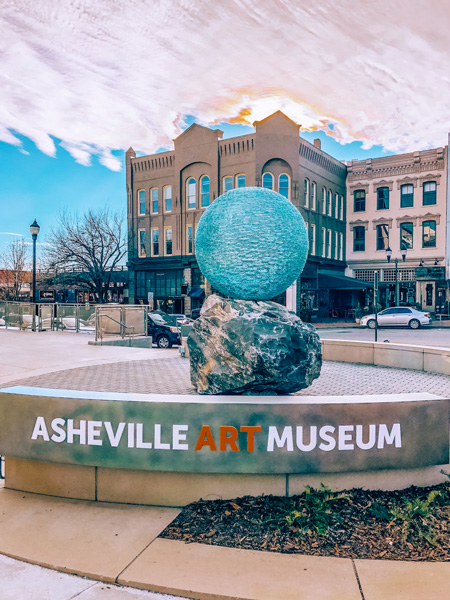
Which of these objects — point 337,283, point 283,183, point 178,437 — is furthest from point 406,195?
point 178,437

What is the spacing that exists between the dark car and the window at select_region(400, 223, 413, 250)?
27.5 meters

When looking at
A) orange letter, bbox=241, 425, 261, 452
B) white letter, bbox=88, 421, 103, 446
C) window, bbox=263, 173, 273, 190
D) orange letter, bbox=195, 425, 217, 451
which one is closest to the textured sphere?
orange letter, bbox=241, 425, 261, 452

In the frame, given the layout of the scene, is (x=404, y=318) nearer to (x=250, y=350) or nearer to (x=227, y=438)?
(x=250, y=350)

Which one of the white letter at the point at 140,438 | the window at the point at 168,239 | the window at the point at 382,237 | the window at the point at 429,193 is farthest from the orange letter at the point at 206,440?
the window at the point at 429,193

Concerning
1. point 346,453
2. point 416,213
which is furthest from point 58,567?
point 416,213

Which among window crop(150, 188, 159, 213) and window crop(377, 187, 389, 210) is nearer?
window crop(377, 187, 389, 210)

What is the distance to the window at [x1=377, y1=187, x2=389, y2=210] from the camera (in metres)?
40.5

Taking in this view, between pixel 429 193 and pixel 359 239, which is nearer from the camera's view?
pixel 429 193

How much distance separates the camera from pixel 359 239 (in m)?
42.3

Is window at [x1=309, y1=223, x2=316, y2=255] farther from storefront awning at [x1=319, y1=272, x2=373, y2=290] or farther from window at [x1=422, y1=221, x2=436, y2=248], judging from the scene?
window at [x1=422, y1=221, x2=436, y2=248]

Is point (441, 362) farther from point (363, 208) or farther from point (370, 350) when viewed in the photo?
point (363, 208)

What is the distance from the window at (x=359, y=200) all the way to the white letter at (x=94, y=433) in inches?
1611

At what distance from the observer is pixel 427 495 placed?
4.48m

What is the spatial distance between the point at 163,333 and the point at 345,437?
A: 15.3 meters
